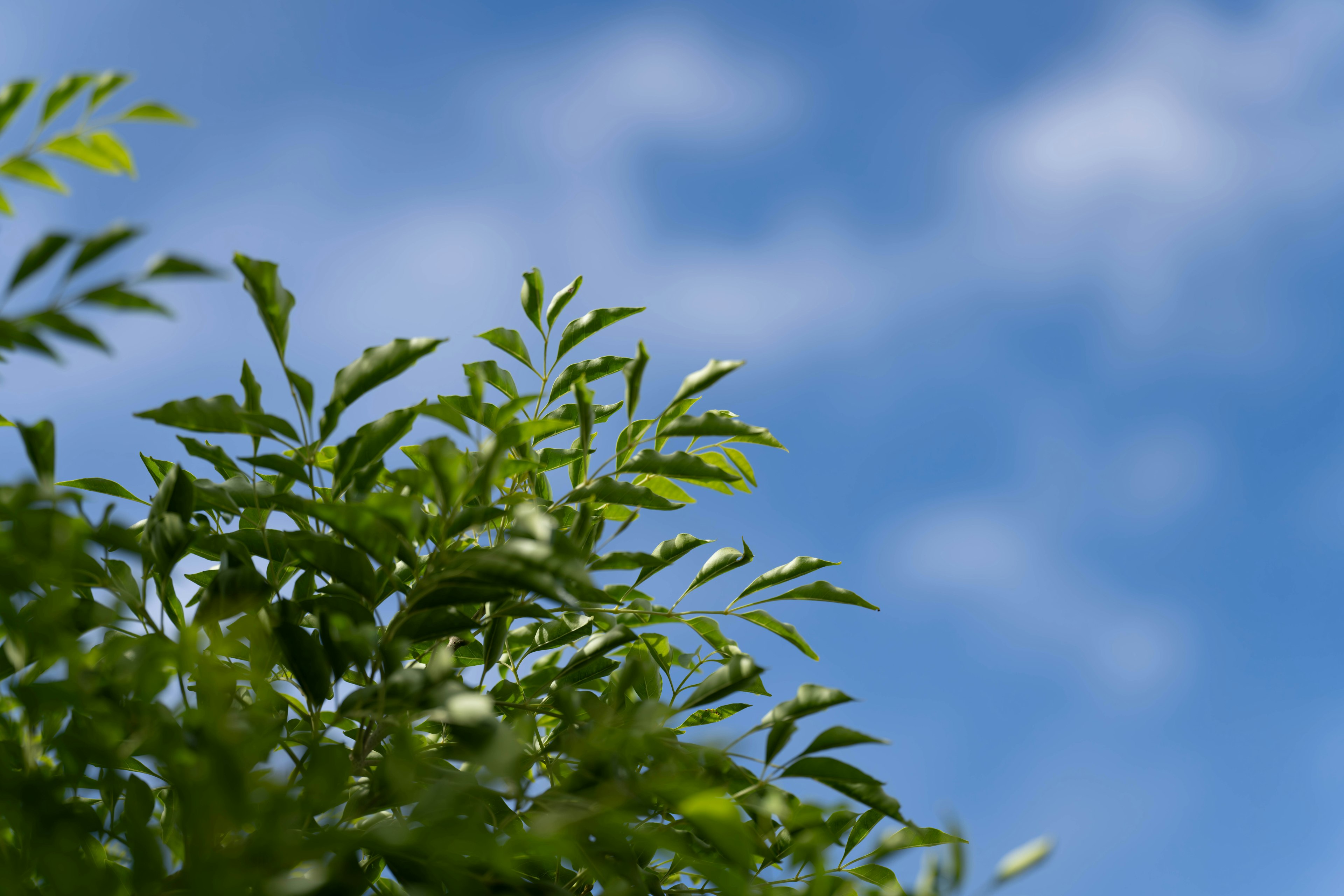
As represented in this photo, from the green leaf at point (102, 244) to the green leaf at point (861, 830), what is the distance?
1.23 m

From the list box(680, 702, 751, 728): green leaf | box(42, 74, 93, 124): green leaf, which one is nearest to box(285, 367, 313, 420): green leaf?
box(42, 74, 93, 124): green leaf

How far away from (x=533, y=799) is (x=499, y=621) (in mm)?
418

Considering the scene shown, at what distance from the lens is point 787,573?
1.47 meters

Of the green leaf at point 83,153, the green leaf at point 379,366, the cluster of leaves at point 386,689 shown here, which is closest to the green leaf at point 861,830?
the cluster of leaves at point 386,689

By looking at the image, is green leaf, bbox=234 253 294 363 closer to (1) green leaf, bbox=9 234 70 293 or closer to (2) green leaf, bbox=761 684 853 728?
(1) green leaf, bbox=9 234 70 293

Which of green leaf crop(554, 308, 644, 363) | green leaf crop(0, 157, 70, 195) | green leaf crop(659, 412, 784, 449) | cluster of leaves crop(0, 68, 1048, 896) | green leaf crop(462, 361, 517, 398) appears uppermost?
green leaf crop(554, 308, 644, 363)

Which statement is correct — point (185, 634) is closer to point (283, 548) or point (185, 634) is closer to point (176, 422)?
point (176, 422)

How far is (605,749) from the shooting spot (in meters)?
0.90

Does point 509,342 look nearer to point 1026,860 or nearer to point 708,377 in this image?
point 708,377

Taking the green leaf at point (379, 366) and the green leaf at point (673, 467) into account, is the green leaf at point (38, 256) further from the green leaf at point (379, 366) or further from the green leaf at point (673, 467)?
the green leaf at point (673, 467)

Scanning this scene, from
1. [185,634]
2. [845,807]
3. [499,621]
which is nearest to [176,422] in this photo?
[185,634]

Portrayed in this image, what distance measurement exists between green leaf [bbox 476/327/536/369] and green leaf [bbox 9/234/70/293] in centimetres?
85

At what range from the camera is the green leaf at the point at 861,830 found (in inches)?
53.3

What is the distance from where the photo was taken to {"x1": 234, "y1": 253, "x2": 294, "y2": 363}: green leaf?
1.13 metres
